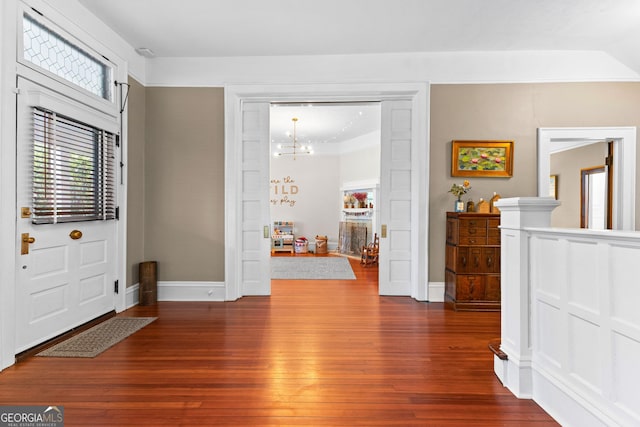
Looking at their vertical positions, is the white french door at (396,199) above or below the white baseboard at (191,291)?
above

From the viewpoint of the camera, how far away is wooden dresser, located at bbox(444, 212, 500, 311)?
370 centimetres

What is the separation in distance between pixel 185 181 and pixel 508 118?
424cm

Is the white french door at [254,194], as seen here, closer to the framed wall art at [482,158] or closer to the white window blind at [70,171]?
the white window blind at [70,171]

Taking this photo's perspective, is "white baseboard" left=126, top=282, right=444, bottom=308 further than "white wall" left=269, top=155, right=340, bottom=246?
No

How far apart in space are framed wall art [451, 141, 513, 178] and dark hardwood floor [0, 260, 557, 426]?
1786 millimetres

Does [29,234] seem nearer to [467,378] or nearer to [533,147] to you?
[467,378]

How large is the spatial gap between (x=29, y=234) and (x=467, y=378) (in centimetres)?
352

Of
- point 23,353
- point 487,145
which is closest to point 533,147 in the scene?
point 487,145

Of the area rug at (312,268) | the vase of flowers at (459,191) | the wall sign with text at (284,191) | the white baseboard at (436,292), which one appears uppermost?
the wall sign with text at (284,191)

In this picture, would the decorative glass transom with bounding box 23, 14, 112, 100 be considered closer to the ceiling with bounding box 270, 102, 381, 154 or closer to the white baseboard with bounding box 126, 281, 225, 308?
the white baseboard with bounding box 126, 281, 225, 308

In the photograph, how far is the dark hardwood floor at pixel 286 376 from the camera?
1.81 metres

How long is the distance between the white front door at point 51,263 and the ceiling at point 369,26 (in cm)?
127

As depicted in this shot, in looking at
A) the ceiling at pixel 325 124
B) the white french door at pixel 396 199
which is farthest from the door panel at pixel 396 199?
the ceiling at pixel 325 124

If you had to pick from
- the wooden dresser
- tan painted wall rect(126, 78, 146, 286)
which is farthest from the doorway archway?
tan painted wall rect(126, 78, 146, 286)
